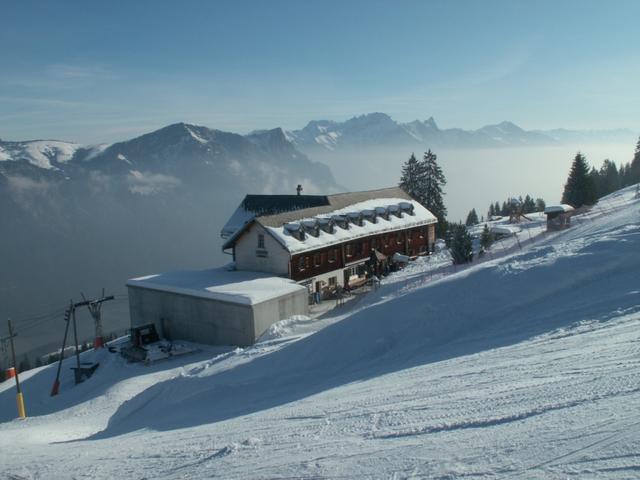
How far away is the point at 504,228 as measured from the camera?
141 feet

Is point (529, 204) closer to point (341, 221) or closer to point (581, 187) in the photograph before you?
point (581, 187)

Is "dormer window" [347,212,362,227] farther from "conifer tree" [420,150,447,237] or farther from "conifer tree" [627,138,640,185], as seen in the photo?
"conifer tree" [627,138,640,185]

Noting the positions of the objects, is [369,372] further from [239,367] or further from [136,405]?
[136,405]

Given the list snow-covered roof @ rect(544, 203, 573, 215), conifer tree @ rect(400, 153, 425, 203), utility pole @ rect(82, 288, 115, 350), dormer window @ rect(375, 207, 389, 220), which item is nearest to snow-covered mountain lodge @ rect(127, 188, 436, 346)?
dormer window @ rect(375, 207, 389, 220)

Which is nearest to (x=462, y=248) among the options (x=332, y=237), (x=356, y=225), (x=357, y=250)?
(x=357, y=250)

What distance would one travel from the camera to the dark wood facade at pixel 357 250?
32969mm

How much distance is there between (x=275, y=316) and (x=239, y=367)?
9.87 metres

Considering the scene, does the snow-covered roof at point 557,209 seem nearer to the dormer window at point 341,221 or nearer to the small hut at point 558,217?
the small hut at point 558,217

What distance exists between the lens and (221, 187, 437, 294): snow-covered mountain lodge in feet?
107

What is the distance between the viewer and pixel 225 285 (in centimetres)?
2928

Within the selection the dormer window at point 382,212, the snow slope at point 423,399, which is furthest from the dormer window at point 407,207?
the snow slope at point 423,399

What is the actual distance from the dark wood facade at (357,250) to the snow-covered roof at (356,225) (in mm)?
532

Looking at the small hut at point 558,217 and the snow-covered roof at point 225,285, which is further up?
the small hut at point 558,217

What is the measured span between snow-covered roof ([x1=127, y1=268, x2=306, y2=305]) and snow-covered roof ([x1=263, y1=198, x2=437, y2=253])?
284 cm
